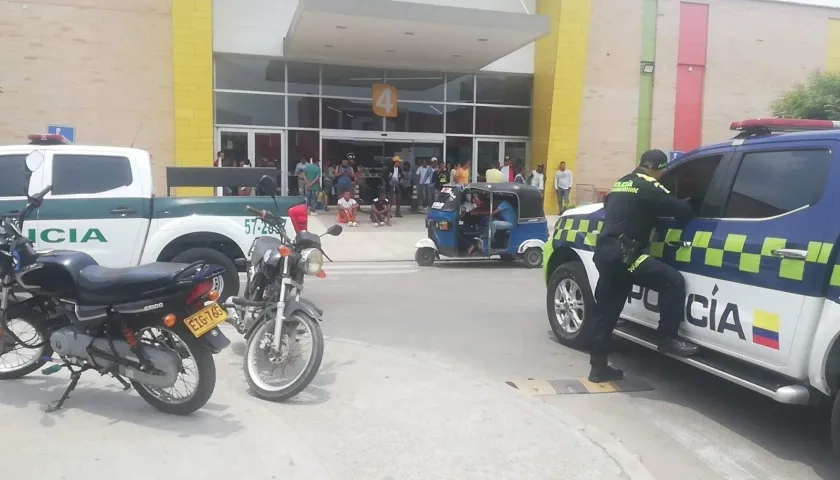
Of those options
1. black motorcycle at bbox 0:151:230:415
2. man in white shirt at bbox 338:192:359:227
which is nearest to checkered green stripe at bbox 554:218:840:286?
black motorcycle at bbox 0:151:230:415

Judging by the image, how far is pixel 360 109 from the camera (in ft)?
73.4

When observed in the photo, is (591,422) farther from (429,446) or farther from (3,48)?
(3,48)

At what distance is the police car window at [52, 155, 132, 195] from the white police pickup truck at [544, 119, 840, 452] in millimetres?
5665

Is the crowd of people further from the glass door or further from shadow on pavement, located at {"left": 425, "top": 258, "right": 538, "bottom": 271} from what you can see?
shadow on pavement, located at {"left": 425, "top": 258, "right": 538, "bottom": 271}

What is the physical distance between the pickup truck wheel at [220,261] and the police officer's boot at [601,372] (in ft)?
13.9

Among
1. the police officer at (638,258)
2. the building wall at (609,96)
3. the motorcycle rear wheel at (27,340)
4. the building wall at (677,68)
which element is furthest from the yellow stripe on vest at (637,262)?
the building wall at (677,68)

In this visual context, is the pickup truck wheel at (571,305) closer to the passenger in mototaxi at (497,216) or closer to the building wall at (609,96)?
the passenger in mototaxi at (497,216)

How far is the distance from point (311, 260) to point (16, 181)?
14.8 ft

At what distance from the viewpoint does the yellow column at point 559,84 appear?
21.9m

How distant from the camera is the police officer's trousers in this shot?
511 centimetres

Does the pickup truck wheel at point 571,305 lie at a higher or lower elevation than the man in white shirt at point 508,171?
lower

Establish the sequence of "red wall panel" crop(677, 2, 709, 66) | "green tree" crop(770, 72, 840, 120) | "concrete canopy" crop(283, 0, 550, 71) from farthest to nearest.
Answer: "red wall panel" crop(677, 2, 709, 66), "green tree" crop(770, 72, 840, 120), "concrete canopy" crop(283, 0, 550, 71)

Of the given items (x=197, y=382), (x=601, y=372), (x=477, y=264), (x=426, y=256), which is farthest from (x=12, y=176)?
(x=477, y=264)

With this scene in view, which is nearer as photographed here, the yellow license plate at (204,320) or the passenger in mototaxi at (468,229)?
the yellow license plate at (204,320)
